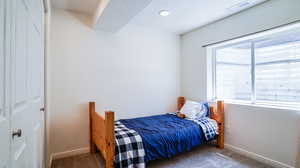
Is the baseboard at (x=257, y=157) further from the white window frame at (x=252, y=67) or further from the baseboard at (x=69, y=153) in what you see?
the baseboard at (x=69, y=153)

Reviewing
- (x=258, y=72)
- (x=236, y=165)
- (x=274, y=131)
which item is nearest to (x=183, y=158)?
(x=236, y=165)

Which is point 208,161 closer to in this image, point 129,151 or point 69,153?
point 129,151

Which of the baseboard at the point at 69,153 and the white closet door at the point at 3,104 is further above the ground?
the white closet door at the point at 3,104

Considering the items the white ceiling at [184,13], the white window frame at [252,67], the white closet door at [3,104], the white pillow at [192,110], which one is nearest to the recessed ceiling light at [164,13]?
the white ceiling at [184,13]

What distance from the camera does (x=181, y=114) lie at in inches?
128

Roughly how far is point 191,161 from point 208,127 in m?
0.67

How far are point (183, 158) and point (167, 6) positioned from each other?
247 cm

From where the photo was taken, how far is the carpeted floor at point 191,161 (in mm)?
2322

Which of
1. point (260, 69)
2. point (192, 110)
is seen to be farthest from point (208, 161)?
point (260, 69)

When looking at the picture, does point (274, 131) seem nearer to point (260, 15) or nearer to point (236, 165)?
point (236, 165)

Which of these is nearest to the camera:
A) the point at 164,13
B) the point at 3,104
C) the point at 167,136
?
the point at 3,104

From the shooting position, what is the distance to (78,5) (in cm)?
249

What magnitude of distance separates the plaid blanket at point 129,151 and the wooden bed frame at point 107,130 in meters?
0.08

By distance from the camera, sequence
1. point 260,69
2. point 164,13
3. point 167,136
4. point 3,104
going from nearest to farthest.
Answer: point 3,104, point 167,136, point 260,69, point 164,13
